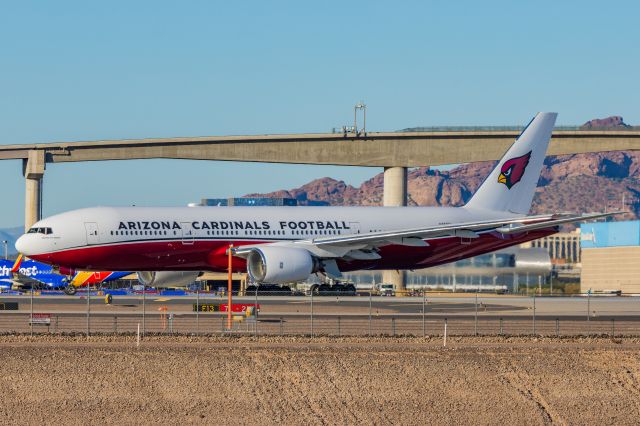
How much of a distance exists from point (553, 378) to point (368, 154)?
226ft

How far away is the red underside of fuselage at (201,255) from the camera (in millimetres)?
65062

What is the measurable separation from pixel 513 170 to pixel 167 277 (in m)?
24.2

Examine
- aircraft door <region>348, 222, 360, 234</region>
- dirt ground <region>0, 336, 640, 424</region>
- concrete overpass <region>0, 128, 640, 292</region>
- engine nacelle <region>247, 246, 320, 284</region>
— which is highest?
concrete overpass <region>0, 128, 640, 292</region>

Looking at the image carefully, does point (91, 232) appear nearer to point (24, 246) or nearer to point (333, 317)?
point (24, 246)

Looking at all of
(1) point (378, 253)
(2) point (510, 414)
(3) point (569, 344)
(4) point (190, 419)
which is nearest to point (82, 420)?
(4) point (190, 419)

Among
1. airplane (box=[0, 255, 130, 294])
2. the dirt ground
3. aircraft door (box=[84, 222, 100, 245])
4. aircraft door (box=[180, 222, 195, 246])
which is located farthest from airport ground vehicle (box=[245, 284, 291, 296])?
the dirt ground

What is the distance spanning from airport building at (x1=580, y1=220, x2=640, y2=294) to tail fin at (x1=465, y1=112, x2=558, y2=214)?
173 feet

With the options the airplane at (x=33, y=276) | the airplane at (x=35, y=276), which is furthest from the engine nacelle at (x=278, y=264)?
the airplane at (x=33, y=276)

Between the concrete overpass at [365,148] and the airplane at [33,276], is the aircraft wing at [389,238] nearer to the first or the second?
the concrete overpass at [365,148]

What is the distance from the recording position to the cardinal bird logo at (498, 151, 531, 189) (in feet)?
257

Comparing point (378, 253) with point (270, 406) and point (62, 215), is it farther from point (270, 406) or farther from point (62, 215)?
point (270, 406)

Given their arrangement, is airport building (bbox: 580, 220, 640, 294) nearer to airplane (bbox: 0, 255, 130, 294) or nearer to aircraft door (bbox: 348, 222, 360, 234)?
airplane (bbox: 0, 255, 130, 294)

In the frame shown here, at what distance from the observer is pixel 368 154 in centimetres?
10556

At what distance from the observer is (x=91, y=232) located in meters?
64.8
